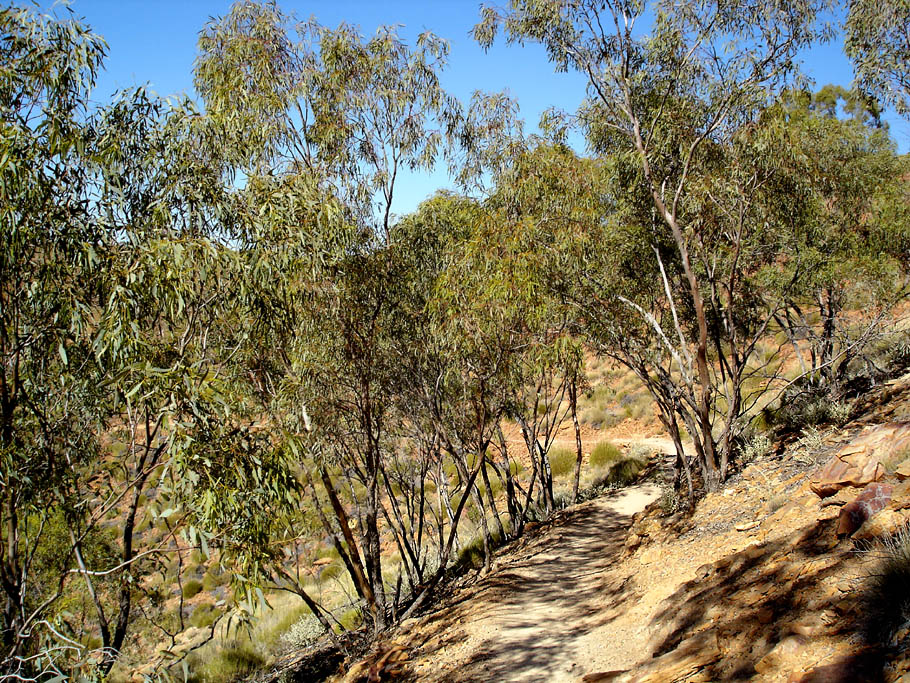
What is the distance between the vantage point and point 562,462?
1855 cm

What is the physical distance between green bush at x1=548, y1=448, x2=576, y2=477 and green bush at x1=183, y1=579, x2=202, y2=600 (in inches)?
427

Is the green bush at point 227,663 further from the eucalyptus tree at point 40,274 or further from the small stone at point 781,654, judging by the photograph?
the small stone at point 781,654

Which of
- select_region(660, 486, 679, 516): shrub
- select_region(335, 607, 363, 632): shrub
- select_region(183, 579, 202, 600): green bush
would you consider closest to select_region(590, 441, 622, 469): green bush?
select_region(660, 486, 679, 516): shrub

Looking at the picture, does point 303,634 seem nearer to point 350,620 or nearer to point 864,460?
point 350,620

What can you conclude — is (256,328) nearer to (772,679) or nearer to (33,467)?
(33,467)

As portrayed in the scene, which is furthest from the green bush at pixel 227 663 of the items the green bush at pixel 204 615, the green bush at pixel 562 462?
the green bush at pixel 562 462

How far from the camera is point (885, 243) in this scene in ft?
37.9

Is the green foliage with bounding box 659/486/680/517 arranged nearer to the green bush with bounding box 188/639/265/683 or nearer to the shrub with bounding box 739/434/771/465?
the shrub with bounding box 739/434/771/465

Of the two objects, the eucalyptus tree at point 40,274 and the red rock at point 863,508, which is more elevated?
the eucalyptus tree at point 40,274

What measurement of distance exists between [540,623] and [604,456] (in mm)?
10761

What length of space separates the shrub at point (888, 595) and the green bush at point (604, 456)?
44.7 ft

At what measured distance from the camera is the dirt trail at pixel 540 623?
588 centimetres

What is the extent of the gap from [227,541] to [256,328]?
2.24 metres

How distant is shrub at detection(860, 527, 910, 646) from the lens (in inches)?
123
